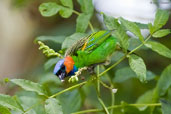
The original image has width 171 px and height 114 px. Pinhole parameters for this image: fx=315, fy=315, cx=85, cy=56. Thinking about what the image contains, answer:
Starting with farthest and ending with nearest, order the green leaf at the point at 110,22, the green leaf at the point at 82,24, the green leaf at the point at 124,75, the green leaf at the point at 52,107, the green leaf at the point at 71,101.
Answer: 1. the green leaf at the point at 124,75
2. the green leaf at the point at 71,101
3. the green leaf at the point at 82,24
4. the green leaf at the point at 110,22
5. the green leaf at the point at 52,107

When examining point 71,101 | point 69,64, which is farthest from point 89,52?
point 71,101

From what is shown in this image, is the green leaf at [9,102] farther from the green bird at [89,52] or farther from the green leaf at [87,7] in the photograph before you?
the green leaf at [87,7]

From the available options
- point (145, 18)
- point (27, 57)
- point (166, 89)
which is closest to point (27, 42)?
point (27, 57)

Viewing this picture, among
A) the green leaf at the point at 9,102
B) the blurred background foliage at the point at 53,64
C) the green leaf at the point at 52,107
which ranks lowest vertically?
the blurred background foliage at the point at 53,64

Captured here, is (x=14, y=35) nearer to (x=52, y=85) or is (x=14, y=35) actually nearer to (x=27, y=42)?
(x=27, y=42)

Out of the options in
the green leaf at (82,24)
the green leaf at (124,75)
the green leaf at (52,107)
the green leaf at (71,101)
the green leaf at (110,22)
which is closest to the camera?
the green leaf at (52,107)

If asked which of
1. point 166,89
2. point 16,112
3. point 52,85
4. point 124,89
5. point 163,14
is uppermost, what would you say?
point 163,14

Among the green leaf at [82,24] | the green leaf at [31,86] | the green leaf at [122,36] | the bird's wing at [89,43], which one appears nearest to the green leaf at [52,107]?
the green leaf at [31,86]

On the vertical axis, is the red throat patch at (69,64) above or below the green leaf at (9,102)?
above

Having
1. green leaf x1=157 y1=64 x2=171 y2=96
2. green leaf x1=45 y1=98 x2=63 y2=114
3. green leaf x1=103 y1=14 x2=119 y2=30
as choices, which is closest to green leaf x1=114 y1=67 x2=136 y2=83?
green leaf x1=157 y1=64 x2=171 y2=96

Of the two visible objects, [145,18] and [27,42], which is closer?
[145,18]
